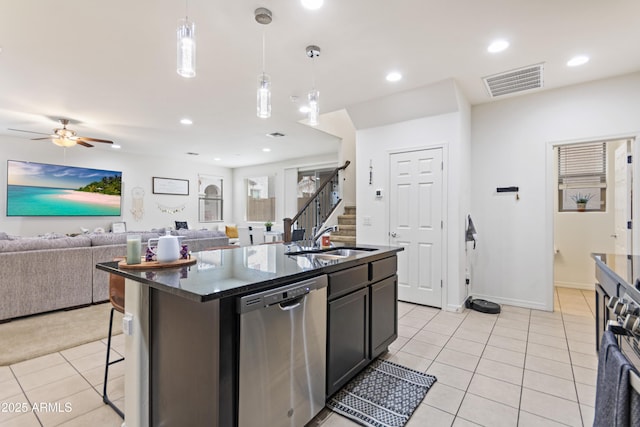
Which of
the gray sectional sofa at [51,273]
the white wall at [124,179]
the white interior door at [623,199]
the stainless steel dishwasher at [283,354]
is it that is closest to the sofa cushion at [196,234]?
the gray sectional sofa at [51,273]

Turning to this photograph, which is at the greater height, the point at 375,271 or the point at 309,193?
the point at 309,193

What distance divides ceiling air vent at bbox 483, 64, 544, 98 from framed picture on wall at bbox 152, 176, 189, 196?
7.92 metres

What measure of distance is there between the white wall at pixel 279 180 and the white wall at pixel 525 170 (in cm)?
404

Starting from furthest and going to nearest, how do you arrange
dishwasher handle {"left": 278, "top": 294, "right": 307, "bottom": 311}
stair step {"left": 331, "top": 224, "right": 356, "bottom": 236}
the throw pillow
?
1. the throw pillow
2. stair step {"left": 331, "top": 224, "right": 356, "bottom": 236}
3. dishwasher handle {"left": 278, "top": 294, "right": 307, "bottom": 311}

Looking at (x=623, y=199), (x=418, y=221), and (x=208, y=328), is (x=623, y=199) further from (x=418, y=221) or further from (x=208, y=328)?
(x=208, y=328)

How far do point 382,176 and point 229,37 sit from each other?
267 centimetres

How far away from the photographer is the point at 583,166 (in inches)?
195

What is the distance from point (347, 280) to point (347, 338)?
0.40 m

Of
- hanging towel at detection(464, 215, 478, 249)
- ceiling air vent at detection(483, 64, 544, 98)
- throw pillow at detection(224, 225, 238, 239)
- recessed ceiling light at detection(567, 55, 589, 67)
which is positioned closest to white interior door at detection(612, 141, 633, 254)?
recessed ceiling light at detection(567, 55, 589, 67)

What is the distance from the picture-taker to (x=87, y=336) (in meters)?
3.00

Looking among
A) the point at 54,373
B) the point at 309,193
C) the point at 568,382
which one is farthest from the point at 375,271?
the point at 309,193

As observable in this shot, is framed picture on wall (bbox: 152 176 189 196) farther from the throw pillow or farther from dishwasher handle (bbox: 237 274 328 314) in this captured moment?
dishwasher handle (bbox: 237 274 328 314)

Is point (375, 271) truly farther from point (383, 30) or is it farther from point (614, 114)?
point (614, 114)

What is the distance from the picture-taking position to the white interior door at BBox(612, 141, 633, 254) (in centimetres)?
351
